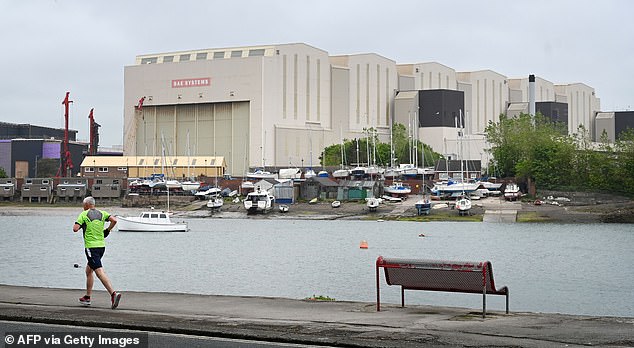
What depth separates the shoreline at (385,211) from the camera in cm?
10225

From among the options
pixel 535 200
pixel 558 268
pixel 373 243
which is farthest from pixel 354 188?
pixel 558 268

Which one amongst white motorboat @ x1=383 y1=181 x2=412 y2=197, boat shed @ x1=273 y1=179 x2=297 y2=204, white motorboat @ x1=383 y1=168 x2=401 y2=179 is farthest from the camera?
white motorboat @ x1=383 y1=168 x2=401 y2=179

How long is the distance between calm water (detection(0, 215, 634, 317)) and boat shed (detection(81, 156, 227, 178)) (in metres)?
46.9

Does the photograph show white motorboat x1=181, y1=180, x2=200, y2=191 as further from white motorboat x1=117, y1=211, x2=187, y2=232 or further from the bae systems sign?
white motorboat x1=117, y1=211, x2=187, y2=232

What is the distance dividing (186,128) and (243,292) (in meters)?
126

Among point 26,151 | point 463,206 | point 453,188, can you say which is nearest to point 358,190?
point 453,188

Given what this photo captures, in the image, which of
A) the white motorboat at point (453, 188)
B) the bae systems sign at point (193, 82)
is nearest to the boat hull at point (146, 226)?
the white motorboat at point (453, 188)

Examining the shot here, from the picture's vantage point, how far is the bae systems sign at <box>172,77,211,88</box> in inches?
6093

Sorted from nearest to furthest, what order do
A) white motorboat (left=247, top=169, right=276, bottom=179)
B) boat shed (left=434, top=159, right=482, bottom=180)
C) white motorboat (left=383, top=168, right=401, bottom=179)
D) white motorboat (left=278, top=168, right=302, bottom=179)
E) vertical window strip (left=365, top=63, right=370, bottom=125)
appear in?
1. white motorboat (left=383, top=168, right=401, bottom=179)
2. white motorboat (left=247, top=169, right=276, bottom=179)
3. white motorboat (left=278, top=168, right=302, bottom=179)
4. boat shed (left=434, top=159, right=482, bottom=180)
5. vertical window strip (left=365, top=63, right=370, bottom=125)

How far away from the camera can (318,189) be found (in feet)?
418

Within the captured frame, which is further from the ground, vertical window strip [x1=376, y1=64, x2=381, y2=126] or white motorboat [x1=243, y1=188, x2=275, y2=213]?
vertical window strip [x1=376, y1=64, x2=381, y2=126]

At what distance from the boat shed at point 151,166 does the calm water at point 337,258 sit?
154 ft

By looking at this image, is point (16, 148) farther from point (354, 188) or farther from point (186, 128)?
point (354, 188)

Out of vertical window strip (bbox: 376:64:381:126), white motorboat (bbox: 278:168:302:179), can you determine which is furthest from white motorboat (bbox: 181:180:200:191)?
vertical window strip (bbox: 376:64:381:126)
